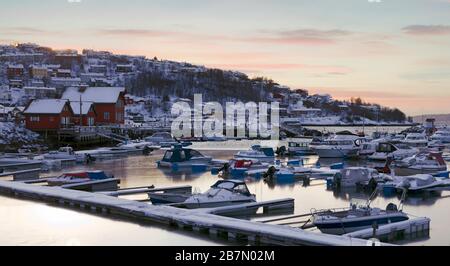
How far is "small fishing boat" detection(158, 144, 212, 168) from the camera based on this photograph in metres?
38.5

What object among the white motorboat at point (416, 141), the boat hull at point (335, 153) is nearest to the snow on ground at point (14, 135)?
the boat hull at point (335, 153)

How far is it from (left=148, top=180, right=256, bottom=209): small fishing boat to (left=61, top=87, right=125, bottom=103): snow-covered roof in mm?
44998

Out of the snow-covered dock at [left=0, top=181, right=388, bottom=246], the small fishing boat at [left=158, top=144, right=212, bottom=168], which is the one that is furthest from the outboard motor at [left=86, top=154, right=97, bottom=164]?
the snow-covered dock at [left=0, top=181, right=388, bottom=246]

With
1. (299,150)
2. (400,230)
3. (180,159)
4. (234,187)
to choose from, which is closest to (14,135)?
(180,159)

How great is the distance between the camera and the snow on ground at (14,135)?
53469 millimetres

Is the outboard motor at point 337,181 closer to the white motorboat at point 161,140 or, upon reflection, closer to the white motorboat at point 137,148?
the white motorboat at point 137,148

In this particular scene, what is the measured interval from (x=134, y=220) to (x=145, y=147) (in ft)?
109

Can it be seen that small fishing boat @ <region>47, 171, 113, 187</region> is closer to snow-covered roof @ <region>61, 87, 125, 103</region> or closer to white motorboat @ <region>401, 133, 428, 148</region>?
snow-covered roof @ <region>61, 87, 125, 103</region>

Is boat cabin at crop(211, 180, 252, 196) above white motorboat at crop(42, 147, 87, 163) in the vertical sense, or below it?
above

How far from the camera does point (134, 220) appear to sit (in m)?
18.8

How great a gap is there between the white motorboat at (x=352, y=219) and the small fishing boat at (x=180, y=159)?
21.5 metres

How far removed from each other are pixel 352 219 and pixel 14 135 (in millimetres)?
44032
